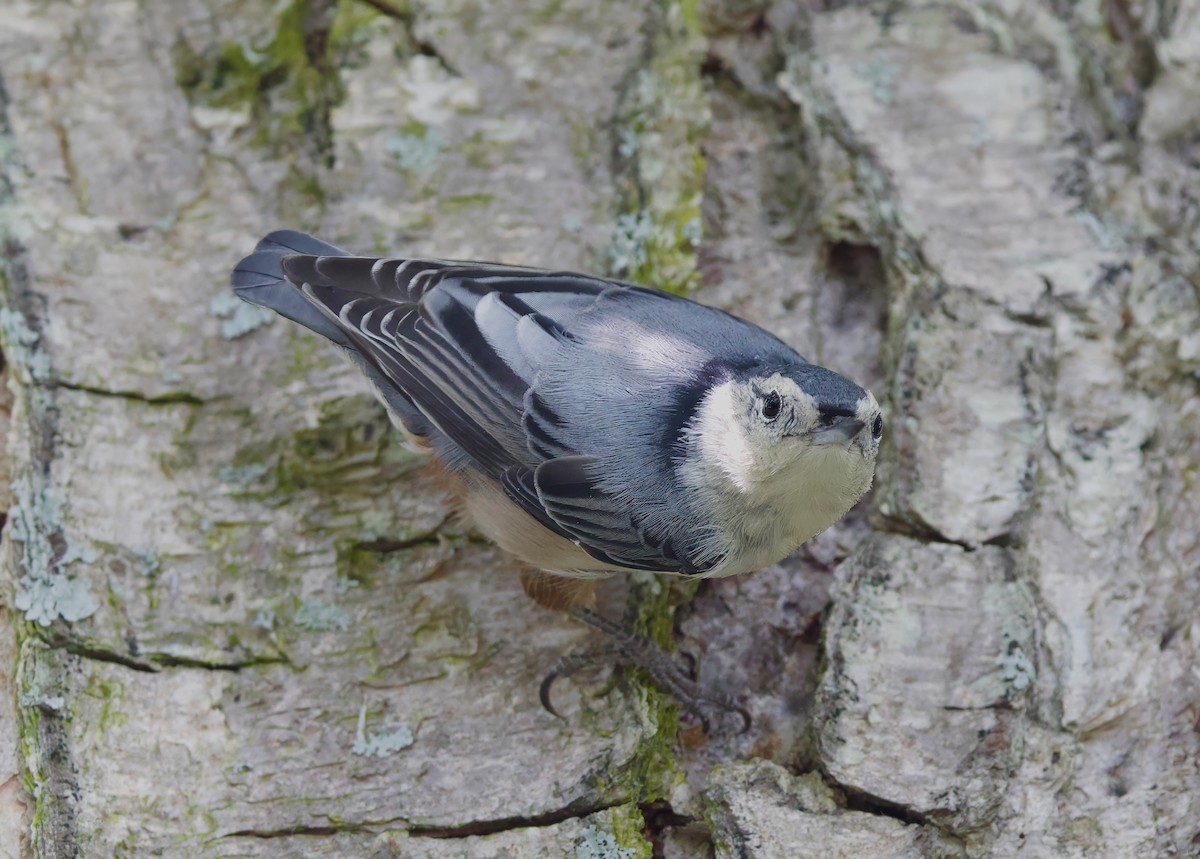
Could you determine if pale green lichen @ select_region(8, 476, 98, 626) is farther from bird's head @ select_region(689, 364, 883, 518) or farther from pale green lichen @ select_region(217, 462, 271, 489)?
bird's head @ select_region(689, 364, 883, 518)

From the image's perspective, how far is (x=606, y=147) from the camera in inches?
102

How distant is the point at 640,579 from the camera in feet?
7.75

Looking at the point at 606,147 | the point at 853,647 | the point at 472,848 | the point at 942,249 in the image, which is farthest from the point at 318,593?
the point at 942,249

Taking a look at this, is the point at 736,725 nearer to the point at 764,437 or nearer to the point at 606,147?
the point at 764,437

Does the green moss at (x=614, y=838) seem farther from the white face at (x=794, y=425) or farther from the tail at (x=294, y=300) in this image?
the tail at (x=294, y=300)

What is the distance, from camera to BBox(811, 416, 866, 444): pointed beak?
1988 mm

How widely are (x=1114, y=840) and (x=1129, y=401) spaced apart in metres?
0.90

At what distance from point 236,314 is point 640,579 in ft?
3.47

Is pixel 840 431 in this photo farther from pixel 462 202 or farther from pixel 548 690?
pixel 462 202

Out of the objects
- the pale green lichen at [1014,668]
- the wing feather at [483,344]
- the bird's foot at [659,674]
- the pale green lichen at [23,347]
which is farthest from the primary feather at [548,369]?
the pale green lichen at [1014,668]

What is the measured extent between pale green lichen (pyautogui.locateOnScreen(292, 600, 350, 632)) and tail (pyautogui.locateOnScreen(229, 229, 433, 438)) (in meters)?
0.40

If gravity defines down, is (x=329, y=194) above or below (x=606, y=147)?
below

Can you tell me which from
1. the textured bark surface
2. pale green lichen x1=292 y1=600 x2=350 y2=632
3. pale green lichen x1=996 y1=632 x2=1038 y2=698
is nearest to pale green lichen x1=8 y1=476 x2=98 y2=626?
the textured bark surface

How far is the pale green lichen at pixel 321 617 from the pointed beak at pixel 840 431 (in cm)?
97
